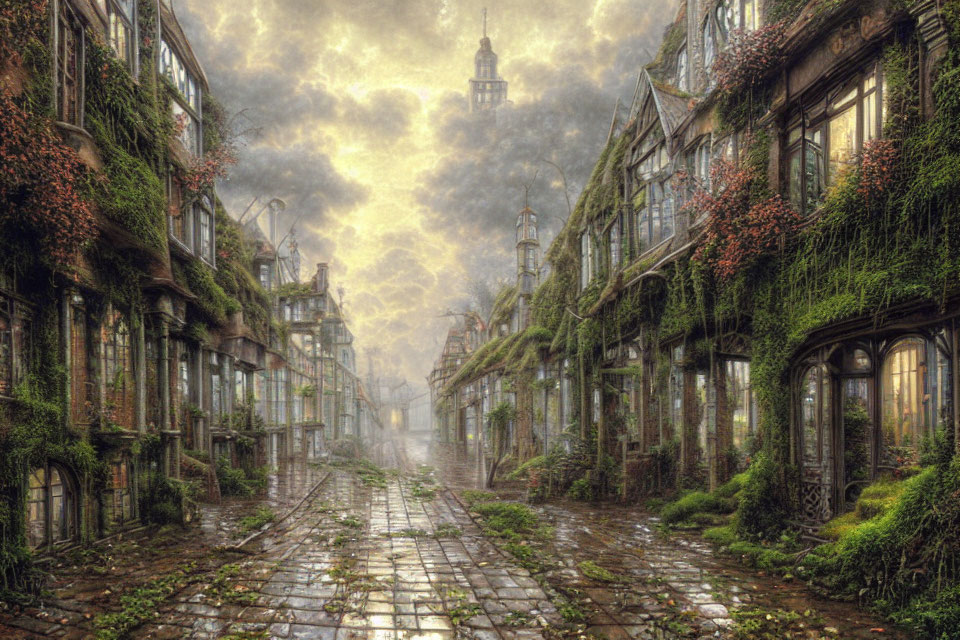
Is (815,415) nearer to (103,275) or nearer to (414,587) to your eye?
(414,587)

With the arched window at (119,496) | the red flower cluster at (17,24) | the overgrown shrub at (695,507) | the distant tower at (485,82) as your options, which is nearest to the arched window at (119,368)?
the arched window at (119,496)

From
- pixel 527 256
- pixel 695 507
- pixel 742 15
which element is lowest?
pixel 695 507

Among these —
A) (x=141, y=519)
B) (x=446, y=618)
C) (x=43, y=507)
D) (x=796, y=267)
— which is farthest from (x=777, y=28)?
(x=141, y=519)

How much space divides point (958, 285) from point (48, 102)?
11.8 m

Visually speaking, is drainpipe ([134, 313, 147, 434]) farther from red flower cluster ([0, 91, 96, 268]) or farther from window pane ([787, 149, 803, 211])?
window pane ([787, 149, 803, 211])

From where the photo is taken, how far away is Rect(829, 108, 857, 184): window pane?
812 centimetres

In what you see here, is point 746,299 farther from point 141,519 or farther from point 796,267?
point 141,519

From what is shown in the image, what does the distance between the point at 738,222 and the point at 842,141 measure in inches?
69.9

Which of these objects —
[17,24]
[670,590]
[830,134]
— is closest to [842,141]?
[830,134]

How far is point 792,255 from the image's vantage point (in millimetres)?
8883

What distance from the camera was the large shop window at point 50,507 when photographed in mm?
8031

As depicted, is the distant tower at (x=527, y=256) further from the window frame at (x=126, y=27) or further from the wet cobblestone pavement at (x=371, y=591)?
the window frame at (x=126, y=27)

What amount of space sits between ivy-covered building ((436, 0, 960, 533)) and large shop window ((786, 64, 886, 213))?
30 millimetres

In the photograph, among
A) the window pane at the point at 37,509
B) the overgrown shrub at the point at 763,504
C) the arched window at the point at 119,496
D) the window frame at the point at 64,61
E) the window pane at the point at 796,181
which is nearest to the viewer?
the window pane at the point at 37,509
